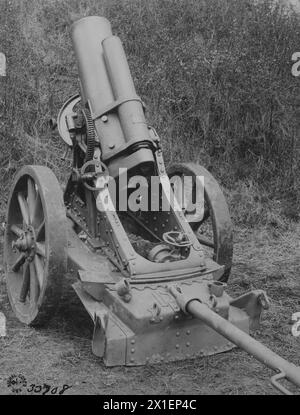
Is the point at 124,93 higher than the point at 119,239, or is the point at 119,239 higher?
the point at 124,93

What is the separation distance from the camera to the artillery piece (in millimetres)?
4125

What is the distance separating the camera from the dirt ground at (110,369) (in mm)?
3973

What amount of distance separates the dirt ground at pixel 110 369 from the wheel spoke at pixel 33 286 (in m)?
0.21

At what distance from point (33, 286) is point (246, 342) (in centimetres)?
191

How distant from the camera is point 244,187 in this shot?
791 centimetres

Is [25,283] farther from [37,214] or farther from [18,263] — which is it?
[37,214]

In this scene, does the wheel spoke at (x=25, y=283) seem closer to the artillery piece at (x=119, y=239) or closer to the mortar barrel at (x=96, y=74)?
the artillery piece at (x=119, y=239)

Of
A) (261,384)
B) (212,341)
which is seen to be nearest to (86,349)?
(212,341)

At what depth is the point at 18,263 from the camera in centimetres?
509

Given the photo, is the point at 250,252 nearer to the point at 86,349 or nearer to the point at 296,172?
the point at 296,172

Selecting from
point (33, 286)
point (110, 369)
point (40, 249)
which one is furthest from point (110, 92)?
point (110, 369)

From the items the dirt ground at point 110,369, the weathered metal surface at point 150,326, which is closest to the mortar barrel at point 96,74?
the weathered metal surface at point 150,326

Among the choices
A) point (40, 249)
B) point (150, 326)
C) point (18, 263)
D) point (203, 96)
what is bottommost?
point (150, 326)
